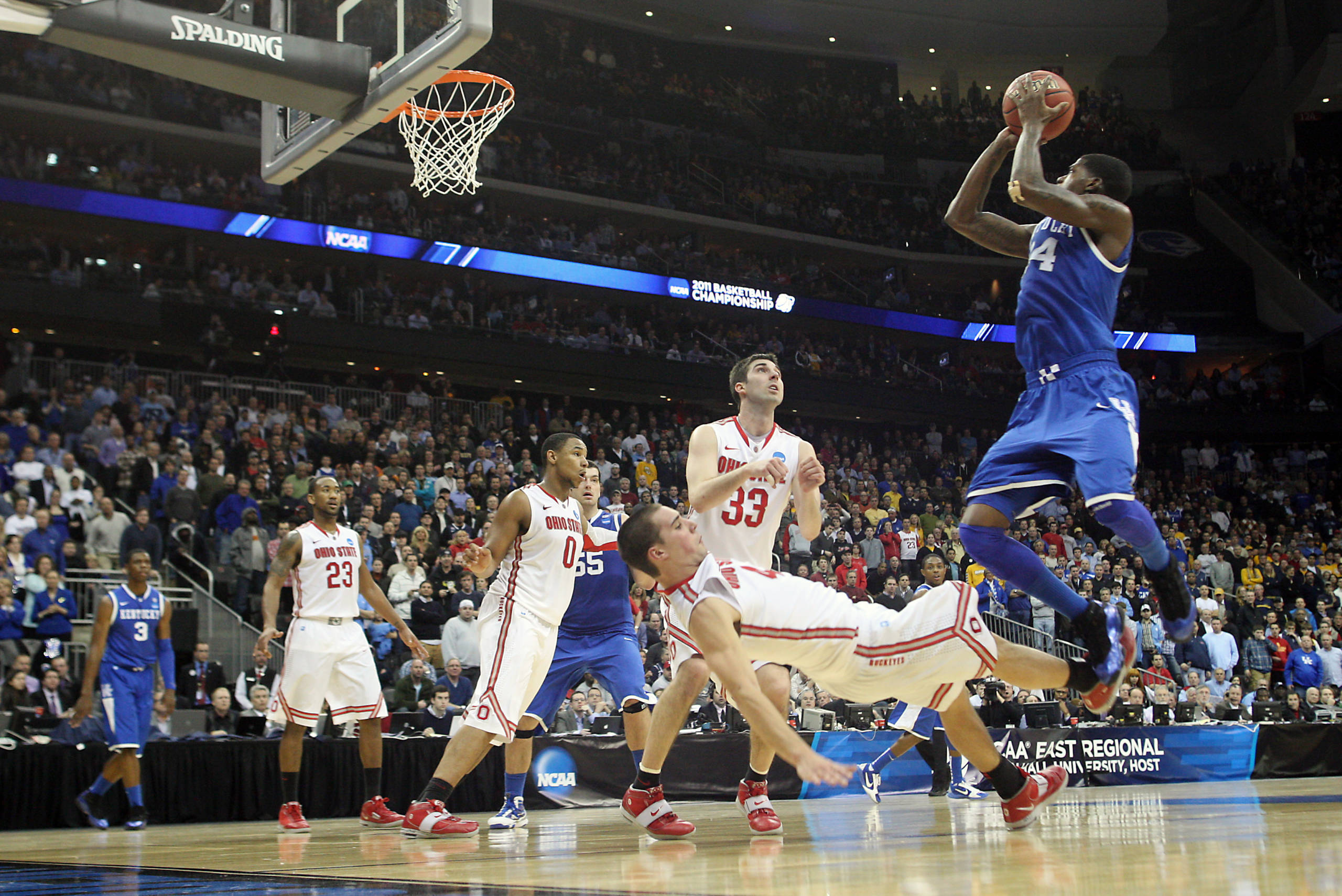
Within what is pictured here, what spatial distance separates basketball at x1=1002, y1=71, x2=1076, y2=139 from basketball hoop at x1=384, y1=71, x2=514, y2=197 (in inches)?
228

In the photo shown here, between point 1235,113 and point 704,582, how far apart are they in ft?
128

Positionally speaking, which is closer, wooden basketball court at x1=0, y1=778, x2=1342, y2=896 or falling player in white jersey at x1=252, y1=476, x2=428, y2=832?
wooden basketball court at x1=0, y1=778, x2=1342, y2=896

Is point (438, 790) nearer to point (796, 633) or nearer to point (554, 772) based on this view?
point (796, 633)

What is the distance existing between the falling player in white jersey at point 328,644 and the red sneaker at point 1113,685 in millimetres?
4752

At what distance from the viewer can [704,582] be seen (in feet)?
15.0

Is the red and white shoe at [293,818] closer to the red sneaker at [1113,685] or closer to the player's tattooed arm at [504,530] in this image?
the player's tattooed arm at [504,530]

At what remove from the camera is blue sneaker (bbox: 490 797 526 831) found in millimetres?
7246

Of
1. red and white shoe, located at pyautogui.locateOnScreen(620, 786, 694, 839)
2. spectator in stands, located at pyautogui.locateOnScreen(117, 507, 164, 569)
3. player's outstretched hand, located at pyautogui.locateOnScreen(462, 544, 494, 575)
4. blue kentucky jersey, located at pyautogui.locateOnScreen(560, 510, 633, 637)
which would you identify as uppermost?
spectator in stands, located at pyautogui.locateOnScreen(117, 507, 164, 569)

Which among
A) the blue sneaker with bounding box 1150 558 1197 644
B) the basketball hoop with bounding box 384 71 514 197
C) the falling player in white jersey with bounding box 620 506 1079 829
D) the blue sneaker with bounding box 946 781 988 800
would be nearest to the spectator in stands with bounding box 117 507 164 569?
the basketball hoop with bounding box 384 71 514 197

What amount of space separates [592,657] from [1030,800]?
3.29 m

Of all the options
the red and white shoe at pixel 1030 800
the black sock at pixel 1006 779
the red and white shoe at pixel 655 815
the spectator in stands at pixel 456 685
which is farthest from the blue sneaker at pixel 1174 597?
the spectator in stands at pixel 456 685

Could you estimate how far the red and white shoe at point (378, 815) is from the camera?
8031mm

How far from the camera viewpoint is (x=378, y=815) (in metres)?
8.02

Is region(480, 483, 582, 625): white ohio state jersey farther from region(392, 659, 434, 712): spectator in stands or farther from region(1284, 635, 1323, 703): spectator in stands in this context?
region(1284, 635, 1323, 703): spectator in stands
